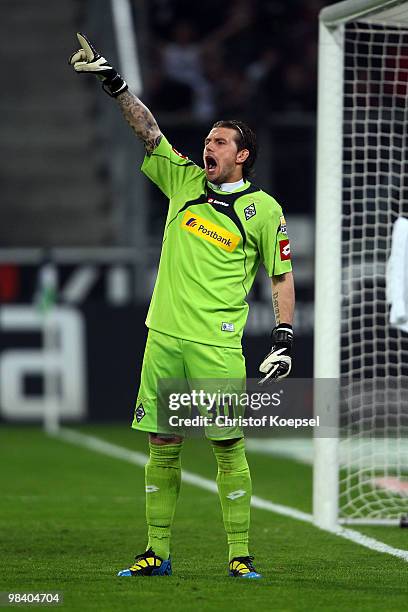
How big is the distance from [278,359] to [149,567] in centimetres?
103

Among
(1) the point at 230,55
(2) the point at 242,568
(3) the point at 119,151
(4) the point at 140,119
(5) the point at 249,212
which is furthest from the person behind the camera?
(1) the point at 230,55

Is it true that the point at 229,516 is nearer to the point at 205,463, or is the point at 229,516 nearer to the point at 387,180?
the point at 387,180

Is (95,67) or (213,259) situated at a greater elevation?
(95,67)

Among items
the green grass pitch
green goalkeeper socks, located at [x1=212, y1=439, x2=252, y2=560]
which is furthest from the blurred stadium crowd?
green goalkeeper socks, located at [x1=212, y1=439, x2=252, y2=560]

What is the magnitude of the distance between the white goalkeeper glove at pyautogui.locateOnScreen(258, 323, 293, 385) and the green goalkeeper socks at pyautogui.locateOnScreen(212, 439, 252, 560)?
1.01 ft

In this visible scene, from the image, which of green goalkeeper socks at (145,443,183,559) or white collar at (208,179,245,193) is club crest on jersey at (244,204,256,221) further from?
green goalkeeper socks at (145,443,183,559)

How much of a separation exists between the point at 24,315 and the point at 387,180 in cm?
603

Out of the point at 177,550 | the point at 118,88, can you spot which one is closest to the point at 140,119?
the point at 118,88

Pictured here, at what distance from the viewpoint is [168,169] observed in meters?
5.98

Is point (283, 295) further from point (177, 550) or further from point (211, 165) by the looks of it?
point (177, 550)

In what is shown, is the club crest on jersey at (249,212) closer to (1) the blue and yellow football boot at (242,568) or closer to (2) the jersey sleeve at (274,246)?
(2) the jersey sleeve at (274,246)

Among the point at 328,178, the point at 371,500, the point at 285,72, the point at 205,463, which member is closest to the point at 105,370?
the point at 205,463

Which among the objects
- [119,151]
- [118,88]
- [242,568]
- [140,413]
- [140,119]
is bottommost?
[242,568]

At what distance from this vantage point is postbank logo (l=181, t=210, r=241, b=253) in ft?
19.0
